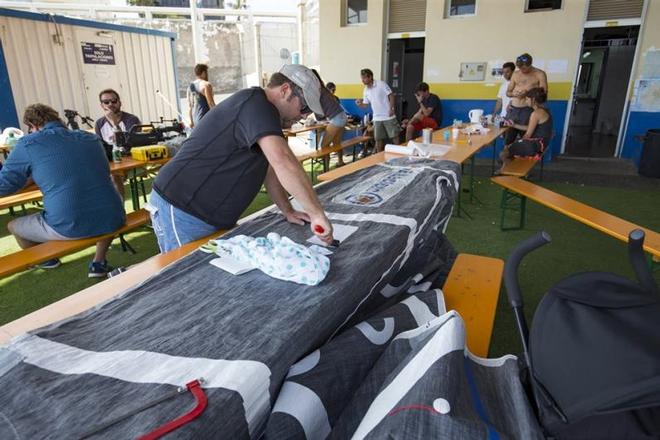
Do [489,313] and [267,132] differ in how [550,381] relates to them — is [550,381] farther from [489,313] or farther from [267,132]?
[267,132]

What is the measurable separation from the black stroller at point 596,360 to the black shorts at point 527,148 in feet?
14.8

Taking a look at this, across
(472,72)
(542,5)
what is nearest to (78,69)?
(472,72)

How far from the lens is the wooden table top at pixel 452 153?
3.44 meters

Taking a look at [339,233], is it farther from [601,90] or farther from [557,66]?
[601,90]

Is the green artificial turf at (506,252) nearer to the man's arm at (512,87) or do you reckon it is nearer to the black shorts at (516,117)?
the black shorts at (516,117)

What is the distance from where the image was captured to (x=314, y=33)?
13.3 meters

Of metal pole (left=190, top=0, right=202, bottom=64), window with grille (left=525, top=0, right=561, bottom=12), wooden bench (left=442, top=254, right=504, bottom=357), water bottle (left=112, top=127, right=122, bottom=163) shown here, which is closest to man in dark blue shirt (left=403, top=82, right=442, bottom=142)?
window with grille (left=525, top=0, right=561, bottom=12)

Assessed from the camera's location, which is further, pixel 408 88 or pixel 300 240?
pixel 408 88

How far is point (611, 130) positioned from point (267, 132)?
11252 mm

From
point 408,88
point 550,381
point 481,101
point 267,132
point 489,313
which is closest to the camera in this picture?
point 550,381

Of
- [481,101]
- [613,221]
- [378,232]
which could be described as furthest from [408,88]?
[378,232]

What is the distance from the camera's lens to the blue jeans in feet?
6.56

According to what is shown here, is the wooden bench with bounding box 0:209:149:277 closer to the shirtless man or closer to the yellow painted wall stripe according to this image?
the shirtless man

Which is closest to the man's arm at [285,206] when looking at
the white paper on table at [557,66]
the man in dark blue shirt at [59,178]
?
the man in dark blue shirt at [59,178]
